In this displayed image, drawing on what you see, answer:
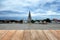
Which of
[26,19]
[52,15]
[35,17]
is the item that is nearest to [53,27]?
[52,15]

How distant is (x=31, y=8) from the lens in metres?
2.37

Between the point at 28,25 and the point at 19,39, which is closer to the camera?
the point at 19,39

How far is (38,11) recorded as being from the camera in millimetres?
2375

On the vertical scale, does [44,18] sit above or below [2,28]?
above

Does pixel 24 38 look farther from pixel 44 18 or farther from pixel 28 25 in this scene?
pixel 44 18

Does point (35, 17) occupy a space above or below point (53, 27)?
above

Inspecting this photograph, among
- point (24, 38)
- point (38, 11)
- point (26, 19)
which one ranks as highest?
point (38, 11)

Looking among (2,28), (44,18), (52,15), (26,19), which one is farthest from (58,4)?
(2,28)

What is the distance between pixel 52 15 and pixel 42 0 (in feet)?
1.28

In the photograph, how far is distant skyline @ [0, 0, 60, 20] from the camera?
236 cm

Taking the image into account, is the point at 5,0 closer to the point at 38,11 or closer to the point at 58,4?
the point at 38,11

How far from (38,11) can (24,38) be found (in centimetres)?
93

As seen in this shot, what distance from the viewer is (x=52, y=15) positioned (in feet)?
7.82

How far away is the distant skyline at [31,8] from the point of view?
7.74ft
